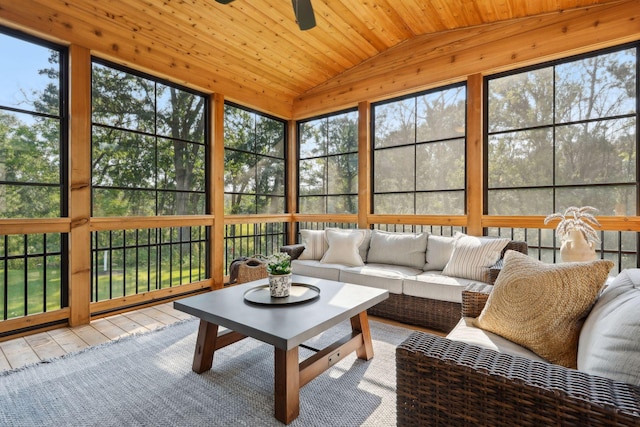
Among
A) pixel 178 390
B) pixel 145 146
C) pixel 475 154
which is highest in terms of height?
pixel 145 146

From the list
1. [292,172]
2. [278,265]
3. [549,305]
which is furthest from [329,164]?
[549,305]

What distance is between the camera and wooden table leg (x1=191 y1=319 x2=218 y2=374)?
6.76 feet

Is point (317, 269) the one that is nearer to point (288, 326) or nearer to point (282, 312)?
point (282, 312)

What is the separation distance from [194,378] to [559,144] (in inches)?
144

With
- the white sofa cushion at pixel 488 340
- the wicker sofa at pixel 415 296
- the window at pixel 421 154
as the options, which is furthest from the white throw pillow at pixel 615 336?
the window at pixel 421 154

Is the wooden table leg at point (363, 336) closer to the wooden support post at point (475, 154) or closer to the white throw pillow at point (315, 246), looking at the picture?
the white throw pillow at point (315, 246)

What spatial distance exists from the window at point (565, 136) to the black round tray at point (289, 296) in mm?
2259

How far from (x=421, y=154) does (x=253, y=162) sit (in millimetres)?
2243

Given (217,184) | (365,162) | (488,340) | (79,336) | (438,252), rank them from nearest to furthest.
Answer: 1. (488,340)
2. (79,336)
3. (438,252)
4. (217,184)
5. (365,162)

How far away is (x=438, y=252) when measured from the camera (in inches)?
128

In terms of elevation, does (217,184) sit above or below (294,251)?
above

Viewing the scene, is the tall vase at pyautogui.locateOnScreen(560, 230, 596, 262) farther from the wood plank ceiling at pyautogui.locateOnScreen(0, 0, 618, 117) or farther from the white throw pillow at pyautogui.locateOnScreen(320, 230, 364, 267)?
the wood plank ceiling at pyautogui.locateOnScreen(0, 0, 618, 117)

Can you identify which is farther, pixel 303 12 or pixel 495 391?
pixel 303 12

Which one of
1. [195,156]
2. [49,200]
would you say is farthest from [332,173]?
[49,200]
